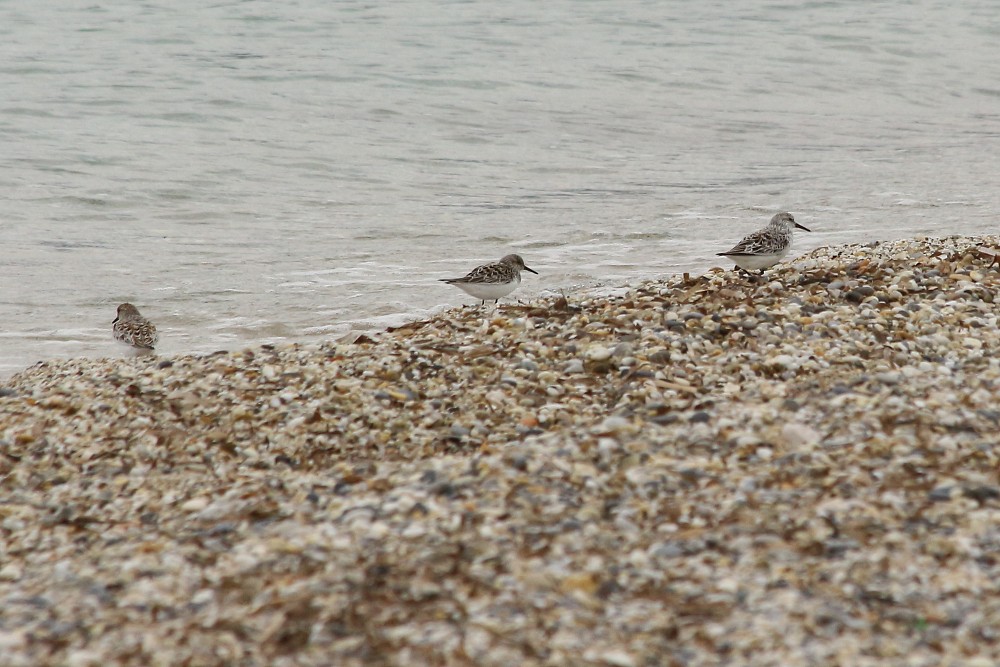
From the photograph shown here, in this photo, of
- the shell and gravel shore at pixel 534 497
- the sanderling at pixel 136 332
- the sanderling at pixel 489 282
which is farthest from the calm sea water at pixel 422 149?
the shell and gravel shore at pixel 534 497

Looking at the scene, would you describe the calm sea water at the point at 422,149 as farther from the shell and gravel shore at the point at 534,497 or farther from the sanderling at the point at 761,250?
the shell and gravel shore at the point at 534,497

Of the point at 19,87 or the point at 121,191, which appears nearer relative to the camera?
the point at 121,191

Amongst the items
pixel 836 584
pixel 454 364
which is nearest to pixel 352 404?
pixel 454 364

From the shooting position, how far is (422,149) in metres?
17.4

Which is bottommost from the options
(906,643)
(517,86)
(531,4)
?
(906,643)

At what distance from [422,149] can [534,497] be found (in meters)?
13.1

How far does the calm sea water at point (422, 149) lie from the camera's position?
446 inches

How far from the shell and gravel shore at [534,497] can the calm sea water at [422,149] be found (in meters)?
3.24

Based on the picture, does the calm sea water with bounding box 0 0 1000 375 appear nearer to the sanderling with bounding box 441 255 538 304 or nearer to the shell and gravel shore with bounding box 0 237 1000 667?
the sanderling with bounding box 441 255 538 304

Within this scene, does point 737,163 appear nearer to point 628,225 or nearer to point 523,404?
point 628,225

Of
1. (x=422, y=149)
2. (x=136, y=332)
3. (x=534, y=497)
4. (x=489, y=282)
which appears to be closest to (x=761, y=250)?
(x=489, y=282)

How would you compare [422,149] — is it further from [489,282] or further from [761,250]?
[761,250]

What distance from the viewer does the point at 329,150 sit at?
56.1 ft

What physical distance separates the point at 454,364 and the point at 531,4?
2430cm
